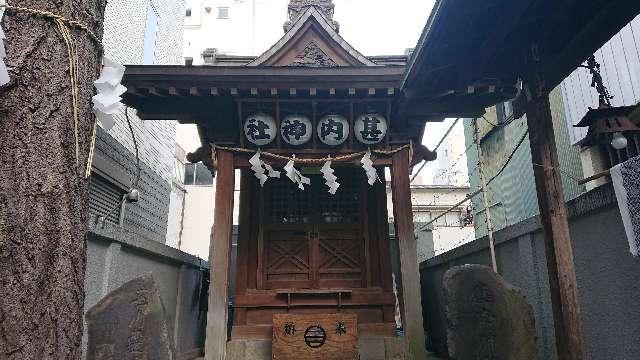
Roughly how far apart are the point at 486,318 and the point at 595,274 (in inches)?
60.2

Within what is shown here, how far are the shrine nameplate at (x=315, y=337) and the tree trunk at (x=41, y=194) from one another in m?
6.55

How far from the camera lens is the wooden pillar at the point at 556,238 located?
182 inches

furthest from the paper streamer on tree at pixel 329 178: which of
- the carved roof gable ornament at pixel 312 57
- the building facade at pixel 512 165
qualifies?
the building facade at pixel 512 165

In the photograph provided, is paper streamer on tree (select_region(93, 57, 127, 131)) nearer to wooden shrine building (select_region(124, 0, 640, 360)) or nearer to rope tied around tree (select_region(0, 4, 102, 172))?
rope tied around tree (select_region(0, 4, 102, 172))

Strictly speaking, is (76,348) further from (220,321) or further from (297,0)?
(297,0)

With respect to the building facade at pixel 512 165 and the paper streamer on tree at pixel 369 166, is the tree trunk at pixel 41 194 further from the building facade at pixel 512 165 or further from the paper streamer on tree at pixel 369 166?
the building facade at pixel 512 165

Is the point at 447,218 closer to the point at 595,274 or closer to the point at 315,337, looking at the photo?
the point at 315,337

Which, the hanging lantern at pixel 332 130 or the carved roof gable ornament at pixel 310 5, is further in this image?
the carved roof gable ornament at pixel 310 5

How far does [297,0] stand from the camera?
41.3 feet

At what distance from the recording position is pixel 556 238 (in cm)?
489

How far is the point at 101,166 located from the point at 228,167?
3482mm

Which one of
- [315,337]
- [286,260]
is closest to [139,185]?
[286,260]

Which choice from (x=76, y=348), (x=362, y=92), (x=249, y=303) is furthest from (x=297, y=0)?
(x=76, y=348)

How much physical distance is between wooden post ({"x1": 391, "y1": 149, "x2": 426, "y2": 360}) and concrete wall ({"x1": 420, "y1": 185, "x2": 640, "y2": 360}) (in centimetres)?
169
